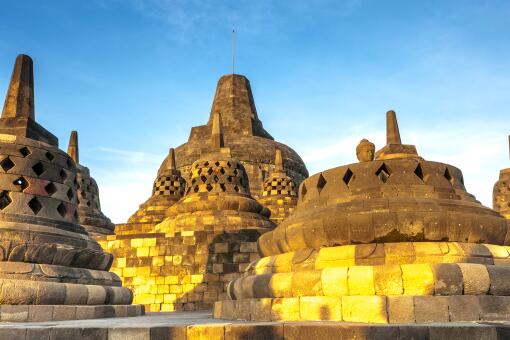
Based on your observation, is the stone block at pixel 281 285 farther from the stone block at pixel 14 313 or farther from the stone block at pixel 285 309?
the stone block at pixel 14 313

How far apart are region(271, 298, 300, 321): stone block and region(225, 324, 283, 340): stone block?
3.49ft

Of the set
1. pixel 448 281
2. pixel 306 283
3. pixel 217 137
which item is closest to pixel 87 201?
pixel 217 137

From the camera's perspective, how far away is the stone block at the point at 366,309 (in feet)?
14.0

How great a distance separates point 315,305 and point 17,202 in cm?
436

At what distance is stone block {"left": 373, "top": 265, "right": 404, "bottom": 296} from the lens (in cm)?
439

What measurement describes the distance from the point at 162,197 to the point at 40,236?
1419 cm

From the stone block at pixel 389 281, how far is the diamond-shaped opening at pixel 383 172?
1.52 m

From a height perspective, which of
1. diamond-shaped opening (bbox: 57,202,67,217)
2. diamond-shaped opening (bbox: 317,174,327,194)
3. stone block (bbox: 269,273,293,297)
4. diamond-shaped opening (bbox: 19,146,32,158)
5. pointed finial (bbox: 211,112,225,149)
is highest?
pointed finial (bbox: 211,112,225,149)

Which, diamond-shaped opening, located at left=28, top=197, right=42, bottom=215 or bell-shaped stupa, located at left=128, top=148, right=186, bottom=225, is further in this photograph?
bell-shaped stupa, located at left=128, top=148, right=186, bottom=225

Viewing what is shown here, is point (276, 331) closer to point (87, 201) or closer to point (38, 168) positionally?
point (38, 168)

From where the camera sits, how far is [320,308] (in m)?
4.60

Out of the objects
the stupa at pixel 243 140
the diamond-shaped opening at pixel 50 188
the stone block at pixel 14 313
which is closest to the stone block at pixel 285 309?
the stone block at pixel 14 313

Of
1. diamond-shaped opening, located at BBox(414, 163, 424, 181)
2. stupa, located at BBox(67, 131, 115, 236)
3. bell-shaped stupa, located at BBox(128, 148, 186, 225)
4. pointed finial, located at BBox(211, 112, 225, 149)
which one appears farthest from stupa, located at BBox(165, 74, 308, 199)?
diamond-shaped opening, located at BBox(414, 163, 424, 181)

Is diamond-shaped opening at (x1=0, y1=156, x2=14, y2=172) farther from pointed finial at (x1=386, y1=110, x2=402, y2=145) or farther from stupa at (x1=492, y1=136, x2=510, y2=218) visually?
stupa at (x1=492, y1=136, x2=510, y2=218)
